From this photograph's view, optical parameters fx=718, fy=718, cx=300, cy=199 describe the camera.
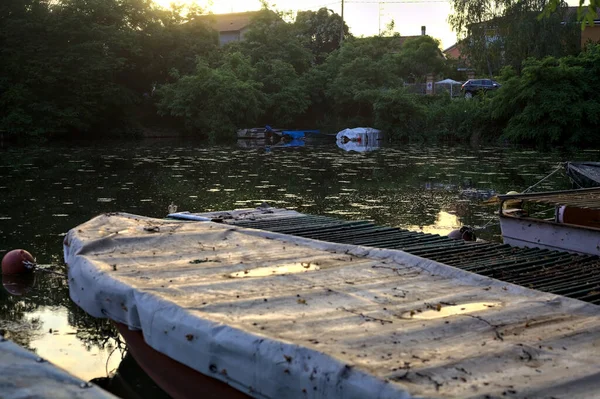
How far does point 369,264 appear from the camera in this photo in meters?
6.83

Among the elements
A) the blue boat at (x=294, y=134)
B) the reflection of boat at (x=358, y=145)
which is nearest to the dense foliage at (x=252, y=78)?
the blue boat at (x=294, y=134)

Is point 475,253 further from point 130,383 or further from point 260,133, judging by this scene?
point 260,133

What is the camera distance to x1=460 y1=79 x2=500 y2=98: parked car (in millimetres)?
51344

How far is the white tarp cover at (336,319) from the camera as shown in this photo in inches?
161

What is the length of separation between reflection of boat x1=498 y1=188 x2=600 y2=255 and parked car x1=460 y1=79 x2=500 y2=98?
135ft

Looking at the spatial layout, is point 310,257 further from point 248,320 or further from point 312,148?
point 312,148

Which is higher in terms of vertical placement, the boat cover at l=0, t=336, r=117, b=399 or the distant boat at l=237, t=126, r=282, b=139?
the boat cover at l=0, t=336, r=117, b=399

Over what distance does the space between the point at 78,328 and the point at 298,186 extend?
13.3 metres

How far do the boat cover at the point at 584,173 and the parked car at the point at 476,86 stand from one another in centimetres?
3291

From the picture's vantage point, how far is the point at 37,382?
348cm

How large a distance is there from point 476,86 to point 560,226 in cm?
4396

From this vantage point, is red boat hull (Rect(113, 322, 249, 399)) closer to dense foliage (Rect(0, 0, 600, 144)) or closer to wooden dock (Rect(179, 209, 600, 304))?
wooden dock (Rect(179, 209, 600, 304))

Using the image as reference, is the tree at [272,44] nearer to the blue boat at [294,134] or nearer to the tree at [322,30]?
the tree at [322,30]

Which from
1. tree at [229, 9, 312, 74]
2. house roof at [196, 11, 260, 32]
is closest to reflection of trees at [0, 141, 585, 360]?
tree at [229, 9, 312, 74]
